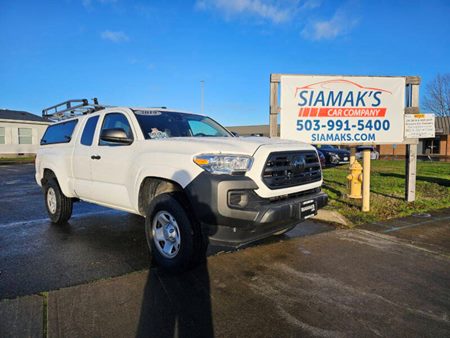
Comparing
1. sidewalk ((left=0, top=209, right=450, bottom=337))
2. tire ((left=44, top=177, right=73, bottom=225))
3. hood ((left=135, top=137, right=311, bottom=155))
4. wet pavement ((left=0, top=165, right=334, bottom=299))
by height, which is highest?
hood ((left=135, top=137, right=311, bottom=155))

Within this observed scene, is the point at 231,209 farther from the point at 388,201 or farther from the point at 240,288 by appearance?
the point at 388,201

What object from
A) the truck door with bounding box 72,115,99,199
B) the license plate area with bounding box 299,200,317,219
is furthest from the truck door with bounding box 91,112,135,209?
the license plate area with bounding box 299,200,317,219

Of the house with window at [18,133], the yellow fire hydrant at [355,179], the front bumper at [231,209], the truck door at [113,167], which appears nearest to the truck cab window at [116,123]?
the truck door at [113,167]

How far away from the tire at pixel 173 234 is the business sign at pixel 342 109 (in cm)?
396

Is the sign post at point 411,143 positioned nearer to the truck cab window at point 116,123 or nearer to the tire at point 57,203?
the truck cab window at point 116,123

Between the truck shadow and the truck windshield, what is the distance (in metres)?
1.86

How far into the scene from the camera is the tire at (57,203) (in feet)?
20.3

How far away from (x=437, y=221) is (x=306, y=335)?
192 inches

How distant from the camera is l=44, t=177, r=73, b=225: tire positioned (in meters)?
6.18

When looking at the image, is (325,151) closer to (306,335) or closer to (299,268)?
(299,268)

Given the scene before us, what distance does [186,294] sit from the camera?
3.33 meters

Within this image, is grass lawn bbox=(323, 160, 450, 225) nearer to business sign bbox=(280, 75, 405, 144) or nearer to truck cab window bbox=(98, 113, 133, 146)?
business sign bbox=(280, 75, 405, 144)

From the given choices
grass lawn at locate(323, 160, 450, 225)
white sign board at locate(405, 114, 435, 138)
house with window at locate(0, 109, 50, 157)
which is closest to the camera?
grass lawn at locate(323, 160, 450, 225)

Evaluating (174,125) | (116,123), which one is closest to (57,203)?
(116,123)
